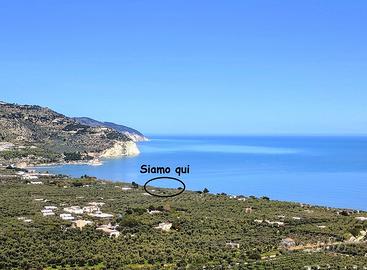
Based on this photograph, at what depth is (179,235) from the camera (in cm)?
3709

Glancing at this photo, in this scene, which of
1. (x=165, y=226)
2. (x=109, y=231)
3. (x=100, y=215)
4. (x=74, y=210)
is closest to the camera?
(x=109, y=231)

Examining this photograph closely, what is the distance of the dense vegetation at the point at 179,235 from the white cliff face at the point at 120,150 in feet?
280

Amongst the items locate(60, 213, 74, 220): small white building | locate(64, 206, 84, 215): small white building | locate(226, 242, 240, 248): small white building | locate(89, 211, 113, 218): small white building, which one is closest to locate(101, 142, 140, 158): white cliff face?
locate(64, 206, 84, 215): small white building

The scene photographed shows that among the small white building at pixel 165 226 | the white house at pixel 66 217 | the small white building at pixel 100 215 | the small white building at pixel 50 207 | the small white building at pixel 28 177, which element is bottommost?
the small white building at pixel 165 226

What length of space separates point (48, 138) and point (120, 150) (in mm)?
A: 21389

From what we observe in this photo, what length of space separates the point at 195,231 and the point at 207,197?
62.2 ft

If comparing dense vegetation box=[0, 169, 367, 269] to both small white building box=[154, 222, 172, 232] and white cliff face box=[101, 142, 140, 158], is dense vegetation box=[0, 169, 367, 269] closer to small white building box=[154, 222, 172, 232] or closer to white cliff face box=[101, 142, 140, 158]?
small white building box=[154, 222, 172, 232]

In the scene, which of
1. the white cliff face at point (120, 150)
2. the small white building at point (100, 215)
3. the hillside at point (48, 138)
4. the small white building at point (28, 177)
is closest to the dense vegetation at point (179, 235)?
the small white building at point (100, 215)

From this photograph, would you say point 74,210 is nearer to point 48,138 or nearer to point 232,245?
point 232,245

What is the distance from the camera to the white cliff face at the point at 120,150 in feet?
467

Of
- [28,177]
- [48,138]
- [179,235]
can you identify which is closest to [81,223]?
[179,235]

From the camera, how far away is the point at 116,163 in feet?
416

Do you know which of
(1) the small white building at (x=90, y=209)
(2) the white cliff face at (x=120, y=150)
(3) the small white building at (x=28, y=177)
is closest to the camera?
(1) the small white building at (x=90, y=209)

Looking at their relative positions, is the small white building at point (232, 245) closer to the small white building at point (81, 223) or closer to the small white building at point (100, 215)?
the small white building at point (81, 223)
